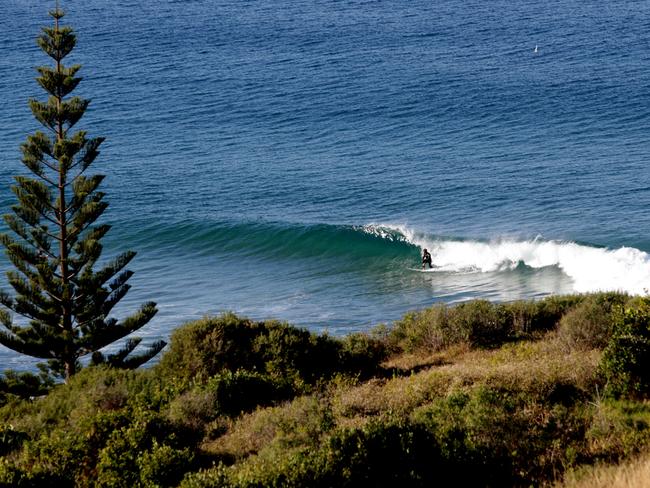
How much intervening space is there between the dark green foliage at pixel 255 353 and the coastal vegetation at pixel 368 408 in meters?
0.03

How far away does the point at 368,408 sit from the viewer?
1194 cm

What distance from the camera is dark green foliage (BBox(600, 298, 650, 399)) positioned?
1211 cm

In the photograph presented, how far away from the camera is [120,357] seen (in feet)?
80.2

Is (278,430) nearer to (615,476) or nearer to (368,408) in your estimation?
(368,408)

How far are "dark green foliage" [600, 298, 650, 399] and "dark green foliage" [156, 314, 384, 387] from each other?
12.9ft

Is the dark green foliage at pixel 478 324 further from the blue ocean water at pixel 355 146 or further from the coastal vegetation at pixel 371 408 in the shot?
the blue ocean water at pixel 355 146

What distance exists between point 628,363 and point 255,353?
5862 mm

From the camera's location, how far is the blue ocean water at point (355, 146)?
35.5 metres

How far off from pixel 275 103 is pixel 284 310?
27.9 metres

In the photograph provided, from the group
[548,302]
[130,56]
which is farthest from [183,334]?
[130,56]

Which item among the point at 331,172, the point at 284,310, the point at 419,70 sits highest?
the point at 419,70

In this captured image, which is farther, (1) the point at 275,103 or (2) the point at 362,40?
(2) the point at 362,40

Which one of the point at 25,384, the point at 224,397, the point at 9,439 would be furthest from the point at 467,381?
the point at 25,384

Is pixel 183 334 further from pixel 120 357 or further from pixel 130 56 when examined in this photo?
pixel 130 56
